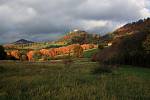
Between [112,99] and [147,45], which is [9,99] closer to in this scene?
[112,99]

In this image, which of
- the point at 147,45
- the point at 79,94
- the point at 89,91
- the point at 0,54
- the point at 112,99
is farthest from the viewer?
the point at 0,54

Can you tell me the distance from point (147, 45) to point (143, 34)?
8.25m

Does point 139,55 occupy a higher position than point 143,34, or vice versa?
point 143,34

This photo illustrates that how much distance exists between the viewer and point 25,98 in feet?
70.2

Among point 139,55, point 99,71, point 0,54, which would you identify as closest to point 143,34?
point 139,55

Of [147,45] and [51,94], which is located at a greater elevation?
[147,45]

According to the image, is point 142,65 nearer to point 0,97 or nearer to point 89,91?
point 89,91

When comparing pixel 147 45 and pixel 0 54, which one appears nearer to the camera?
pixel 147 45

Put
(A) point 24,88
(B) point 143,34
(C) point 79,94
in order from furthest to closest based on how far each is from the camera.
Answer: (B) point 143,34
(A) point 24,88
(C) point 79,94

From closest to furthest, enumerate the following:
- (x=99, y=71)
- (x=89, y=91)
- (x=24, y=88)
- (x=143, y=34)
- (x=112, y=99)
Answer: (x=112, y=99) → (x=89, y=91) → (x=24, y=88) → (x=99, y=71) → (x=143, y=34)

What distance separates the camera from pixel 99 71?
50.3 metres

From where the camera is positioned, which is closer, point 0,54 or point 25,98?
point 25,98

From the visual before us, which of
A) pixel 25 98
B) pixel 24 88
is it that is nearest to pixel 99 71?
pixel 24 88

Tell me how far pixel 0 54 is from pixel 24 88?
92.1m
